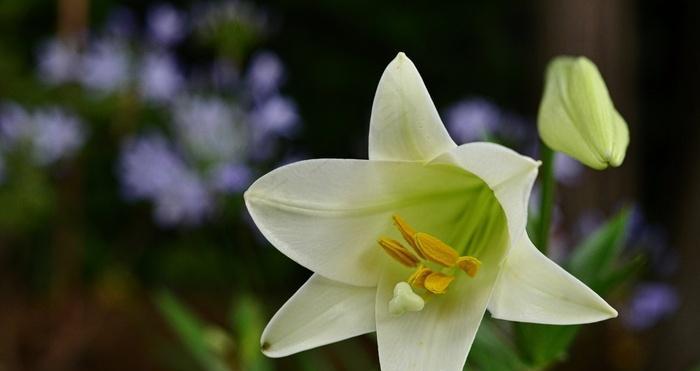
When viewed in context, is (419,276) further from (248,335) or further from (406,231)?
(248,335)

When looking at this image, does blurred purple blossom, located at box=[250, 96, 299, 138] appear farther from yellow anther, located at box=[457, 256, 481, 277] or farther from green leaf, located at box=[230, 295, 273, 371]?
yellow anther, located at box=[457, 256, 481, 277]

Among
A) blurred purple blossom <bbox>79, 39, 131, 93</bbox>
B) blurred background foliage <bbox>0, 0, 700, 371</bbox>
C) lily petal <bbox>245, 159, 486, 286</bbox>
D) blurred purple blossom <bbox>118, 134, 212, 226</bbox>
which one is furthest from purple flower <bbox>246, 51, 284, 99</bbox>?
lily petal <bbox>245, 159, 486, 286</bbox>

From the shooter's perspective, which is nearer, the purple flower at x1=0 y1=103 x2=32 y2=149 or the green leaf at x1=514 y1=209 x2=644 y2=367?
the green leaf at x1=514 y1=209 x2=644 y2=367

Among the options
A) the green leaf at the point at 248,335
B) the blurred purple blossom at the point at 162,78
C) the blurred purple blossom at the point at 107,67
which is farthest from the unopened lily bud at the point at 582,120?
the blurred purple blossom at the point at 107,67

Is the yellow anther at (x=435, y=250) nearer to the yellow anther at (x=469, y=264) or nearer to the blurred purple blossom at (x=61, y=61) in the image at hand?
the yellow anther at (x=469, y=264)

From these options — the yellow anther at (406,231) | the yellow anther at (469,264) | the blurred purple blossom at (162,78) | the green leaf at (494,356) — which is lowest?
the blurred purple blossom at (162,78)

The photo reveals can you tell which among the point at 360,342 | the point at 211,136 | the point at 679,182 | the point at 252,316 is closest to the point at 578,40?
the point at 679,182
